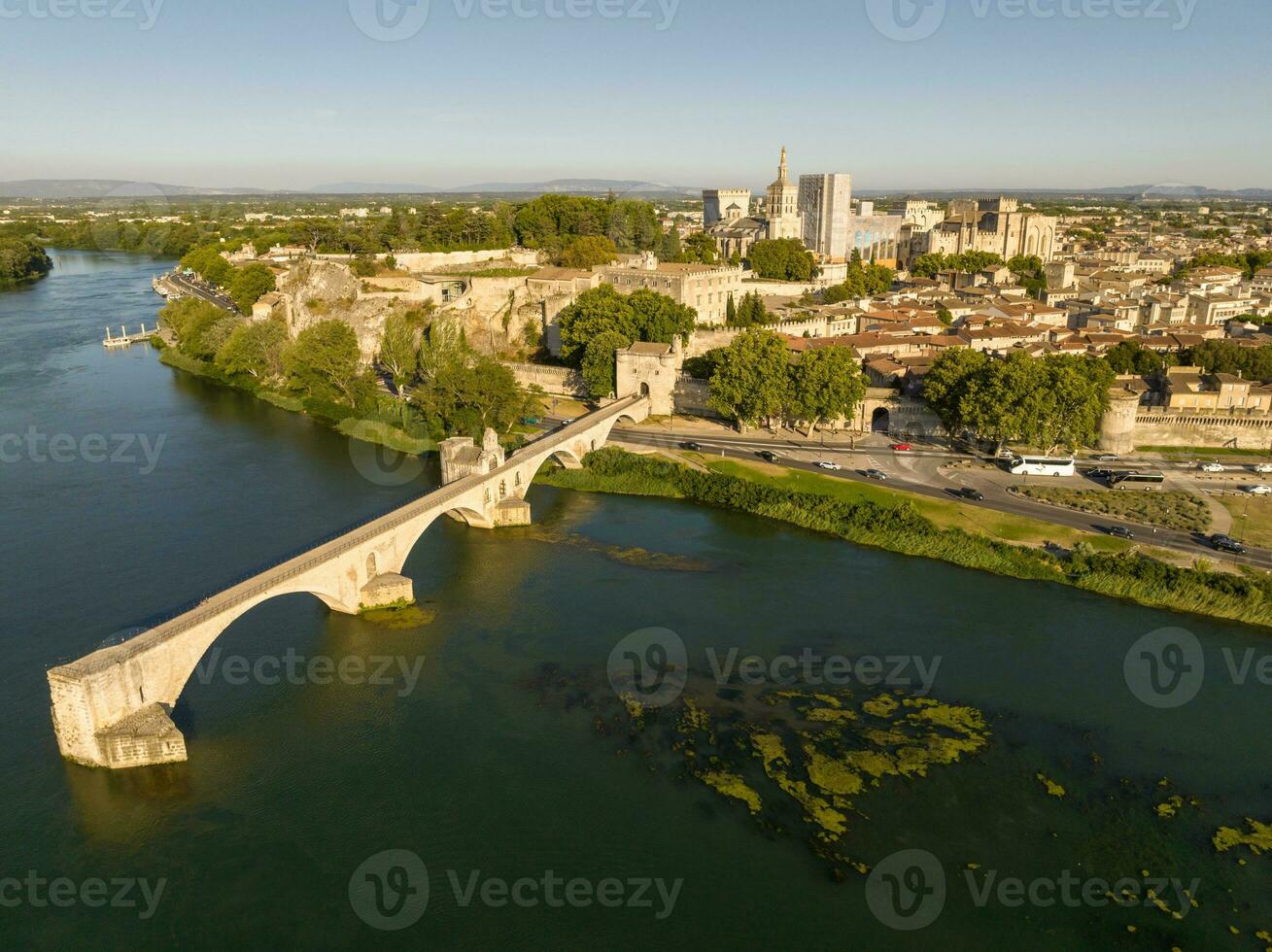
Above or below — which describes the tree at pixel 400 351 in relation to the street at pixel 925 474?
above

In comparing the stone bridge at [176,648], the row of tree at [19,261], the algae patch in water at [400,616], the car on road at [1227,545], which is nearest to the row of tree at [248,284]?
the stone bridge at [176,648]

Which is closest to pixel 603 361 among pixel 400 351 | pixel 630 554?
pixel 400 351

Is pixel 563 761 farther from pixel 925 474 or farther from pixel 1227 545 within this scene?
pixel 1227 545

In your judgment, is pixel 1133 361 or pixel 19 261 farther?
pixel 19 261

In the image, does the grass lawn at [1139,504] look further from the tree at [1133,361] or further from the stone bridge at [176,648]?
the stone bridge at [176,648]

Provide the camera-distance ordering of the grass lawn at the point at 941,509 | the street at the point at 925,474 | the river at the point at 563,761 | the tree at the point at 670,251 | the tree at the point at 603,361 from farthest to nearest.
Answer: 1. the tree at the point at 670,251
2. the tree at the point at 603,361
3. the grass lawn at the point at 941,509
4. the street at the point at 925,474
5. the river at the point at 563,761
